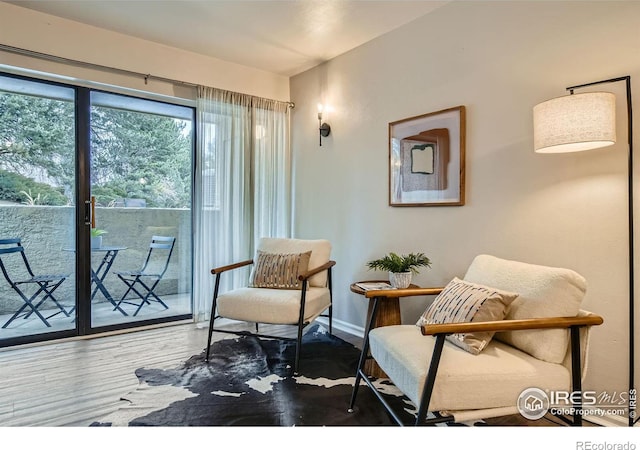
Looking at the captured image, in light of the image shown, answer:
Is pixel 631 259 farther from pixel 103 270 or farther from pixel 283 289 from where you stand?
pixel 103 270

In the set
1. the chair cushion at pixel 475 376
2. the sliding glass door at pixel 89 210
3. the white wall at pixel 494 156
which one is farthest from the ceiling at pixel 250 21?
the chair cushion at pixel 475 376

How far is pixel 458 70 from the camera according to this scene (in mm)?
2555

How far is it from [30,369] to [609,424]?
339cm

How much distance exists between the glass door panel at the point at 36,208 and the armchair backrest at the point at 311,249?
5.25 feet

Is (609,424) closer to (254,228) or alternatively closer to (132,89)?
(254,228)

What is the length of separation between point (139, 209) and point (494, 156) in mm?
2944

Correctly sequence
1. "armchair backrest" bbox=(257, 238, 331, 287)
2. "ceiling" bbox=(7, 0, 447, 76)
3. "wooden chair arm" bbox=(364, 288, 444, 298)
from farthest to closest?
"armchair backrest" bbox=(257, 238, 331, 287) → "ceiling" bbox=(7, 0, 447, 76) → "wooden chair arm" bbox=(364, 288, 444, 298)

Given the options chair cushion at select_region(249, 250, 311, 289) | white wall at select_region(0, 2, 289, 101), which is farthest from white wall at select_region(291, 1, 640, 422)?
white wall at select_region(0, 2, 289, 101)

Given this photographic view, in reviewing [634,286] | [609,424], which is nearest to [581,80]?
[634,286]

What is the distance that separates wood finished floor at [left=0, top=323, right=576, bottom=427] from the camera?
191cm

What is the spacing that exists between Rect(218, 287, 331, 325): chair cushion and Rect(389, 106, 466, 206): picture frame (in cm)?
106

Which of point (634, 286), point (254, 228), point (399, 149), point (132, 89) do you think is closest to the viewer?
point (634, 286)

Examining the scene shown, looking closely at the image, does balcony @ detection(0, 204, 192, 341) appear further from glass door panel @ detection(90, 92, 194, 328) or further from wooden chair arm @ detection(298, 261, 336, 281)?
wooden chair arm @ detection(298, 261, 336, 281)

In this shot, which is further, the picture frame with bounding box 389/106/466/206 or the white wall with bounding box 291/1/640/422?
the picture frame with bounding box 389/106/466/206
